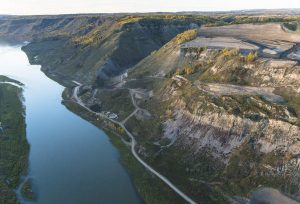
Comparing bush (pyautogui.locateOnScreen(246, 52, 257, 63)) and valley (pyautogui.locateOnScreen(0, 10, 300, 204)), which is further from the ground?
bush (pyautogui.locateOnScreen(246, 52, 257, 63))

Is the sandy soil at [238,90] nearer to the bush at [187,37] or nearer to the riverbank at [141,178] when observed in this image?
the riverbank at [141,178]

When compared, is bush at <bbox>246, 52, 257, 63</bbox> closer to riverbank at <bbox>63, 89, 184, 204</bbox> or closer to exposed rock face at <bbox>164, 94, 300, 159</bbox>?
exposed rock face at <bbox>164, 94, 300, 159</bbox>

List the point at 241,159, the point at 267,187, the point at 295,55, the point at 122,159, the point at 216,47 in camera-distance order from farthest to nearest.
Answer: the point at 216,47
the point at 295,55
the point at 122,159
the point at 241,159
the point at 267,187

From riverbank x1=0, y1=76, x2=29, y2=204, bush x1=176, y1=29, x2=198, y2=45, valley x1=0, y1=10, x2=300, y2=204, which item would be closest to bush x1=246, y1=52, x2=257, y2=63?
valley x1=0, y1=10, x2=300, y2=204

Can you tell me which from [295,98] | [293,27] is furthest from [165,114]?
[293,27]

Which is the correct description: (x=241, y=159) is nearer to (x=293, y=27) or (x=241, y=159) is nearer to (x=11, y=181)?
(x=11, y=181)

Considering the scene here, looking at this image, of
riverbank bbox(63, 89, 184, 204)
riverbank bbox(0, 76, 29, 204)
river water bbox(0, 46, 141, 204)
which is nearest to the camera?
riverbank bbox(63, 89, 184, 204)

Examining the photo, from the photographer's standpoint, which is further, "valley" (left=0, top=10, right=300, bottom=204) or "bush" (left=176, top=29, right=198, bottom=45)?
"bush" (left=176, top=29, right=198, bottom=45)
